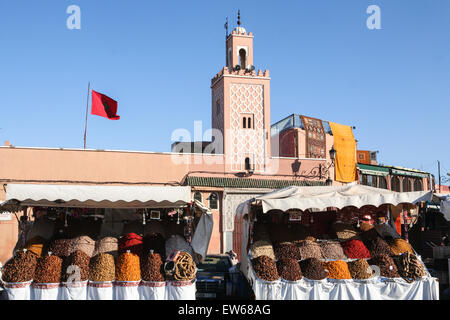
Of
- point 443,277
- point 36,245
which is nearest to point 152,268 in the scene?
point 36,245

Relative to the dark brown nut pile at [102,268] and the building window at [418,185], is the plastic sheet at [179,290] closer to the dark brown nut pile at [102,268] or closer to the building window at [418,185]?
the dark brown nut pile at [102,268]

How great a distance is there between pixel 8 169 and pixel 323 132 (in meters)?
14.4

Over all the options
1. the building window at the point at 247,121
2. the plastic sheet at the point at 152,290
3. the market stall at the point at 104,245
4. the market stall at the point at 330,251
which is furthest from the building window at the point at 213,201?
the plastic sheet at the point at 152,290

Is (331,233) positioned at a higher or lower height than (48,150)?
lower

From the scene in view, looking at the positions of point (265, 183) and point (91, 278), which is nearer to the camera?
point (91, 278)

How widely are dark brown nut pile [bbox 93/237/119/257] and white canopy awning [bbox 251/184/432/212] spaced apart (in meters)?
2.56

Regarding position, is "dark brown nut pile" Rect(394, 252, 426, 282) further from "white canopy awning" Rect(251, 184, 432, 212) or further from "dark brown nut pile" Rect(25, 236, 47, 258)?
"dark brown nut pile" Rect(25, 236, 47, 258)

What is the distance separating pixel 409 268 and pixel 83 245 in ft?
18.1

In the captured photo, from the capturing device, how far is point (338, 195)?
8.34 metres

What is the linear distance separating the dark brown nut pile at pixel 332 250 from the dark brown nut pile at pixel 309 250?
9 cm

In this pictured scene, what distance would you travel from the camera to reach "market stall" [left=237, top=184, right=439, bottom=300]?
767 cm

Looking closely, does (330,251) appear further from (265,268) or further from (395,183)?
(395,183)
